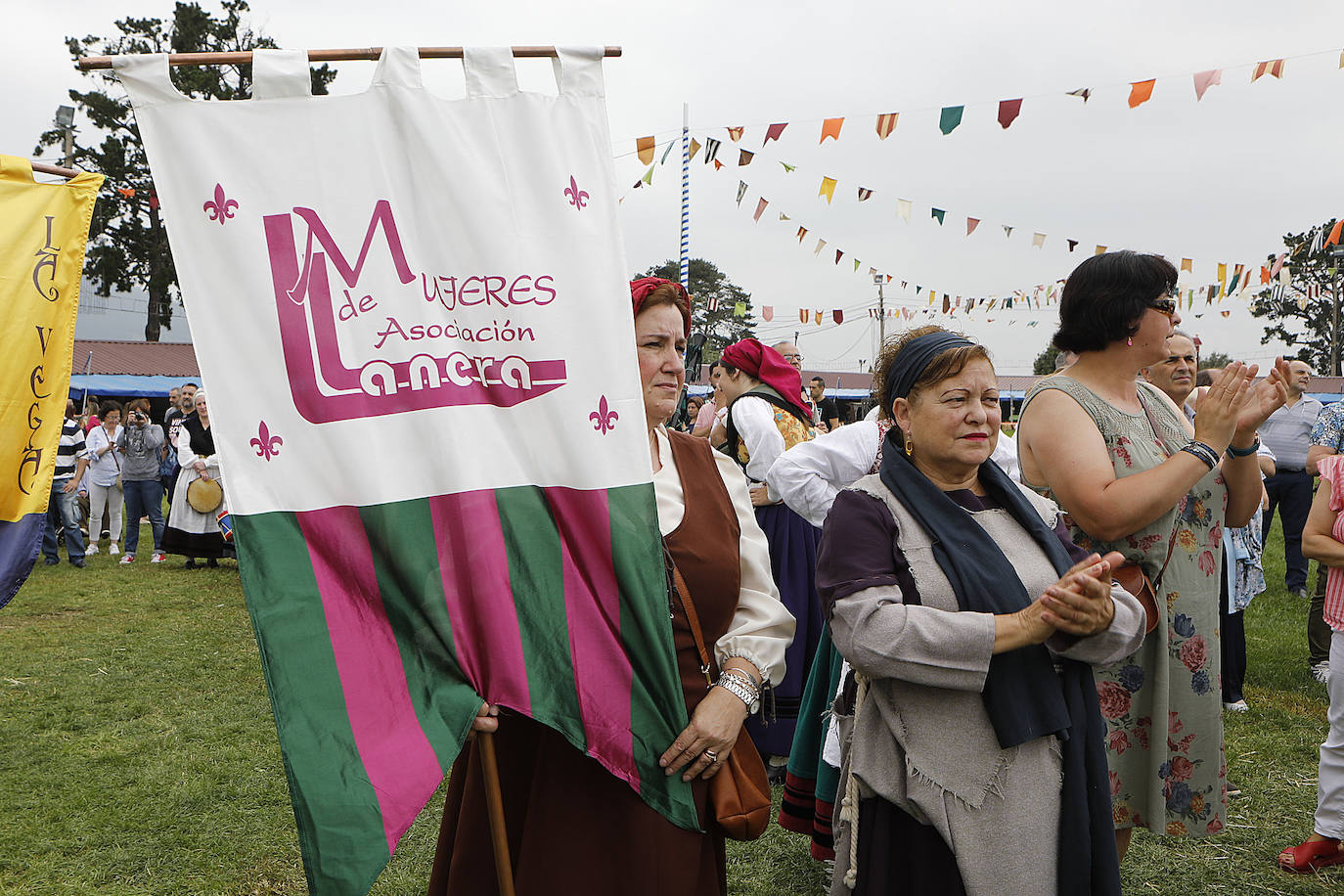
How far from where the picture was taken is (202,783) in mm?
4500

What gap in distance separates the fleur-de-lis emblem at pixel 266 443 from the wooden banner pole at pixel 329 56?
2.10 ft

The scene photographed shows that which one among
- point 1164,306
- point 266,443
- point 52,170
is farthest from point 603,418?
point 52,170

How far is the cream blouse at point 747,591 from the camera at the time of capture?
210cm

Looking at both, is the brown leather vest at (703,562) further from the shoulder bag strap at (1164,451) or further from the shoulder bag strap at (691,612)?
the shoulder bag strap at (1164,451)

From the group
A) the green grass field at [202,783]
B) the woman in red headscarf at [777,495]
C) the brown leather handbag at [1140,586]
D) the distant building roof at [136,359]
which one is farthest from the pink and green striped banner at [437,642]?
the distant building roof at [136,359]

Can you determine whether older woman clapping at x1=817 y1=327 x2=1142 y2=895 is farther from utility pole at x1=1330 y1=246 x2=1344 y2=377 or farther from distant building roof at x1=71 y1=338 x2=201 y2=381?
utility pole at x1=1330 y1=246 x2=1344 y2=377

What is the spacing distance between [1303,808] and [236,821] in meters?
4.56

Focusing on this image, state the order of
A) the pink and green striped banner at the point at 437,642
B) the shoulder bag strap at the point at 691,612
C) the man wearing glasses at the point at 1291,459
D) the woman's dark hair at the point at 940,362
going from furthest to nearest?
the man wearing glasses at the point at 1291,459, the woman's dark hair at the point at 940,362, the shoulder bag strap at the point at 691,612, the pink and green striped banner at the point at 437,642

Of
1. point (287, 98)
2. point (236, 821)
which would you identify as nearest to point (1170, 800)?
point (287, 98)

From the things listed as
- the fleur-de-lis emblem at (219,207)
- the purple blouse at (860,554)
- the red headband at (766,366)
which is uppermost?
the fleur-de-lis emblem at (219,207)

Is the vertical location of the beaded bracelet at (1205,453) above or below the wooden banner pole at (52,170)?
below

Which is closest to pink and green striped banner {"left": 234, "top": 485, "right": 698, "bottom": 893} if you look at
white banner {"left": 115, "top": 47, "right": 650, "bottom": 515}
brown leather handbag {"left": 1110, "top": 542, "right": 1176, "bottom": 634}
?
white banner {"left": 115, "top": 47, "right": 650, "bottom": 515}

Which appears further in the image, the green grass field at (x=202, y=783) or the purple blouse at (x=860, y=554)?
the green grass field at (x=202, y=783)

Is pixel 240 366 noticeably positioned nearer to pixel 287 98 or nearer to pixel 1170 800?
pixel 287 98
